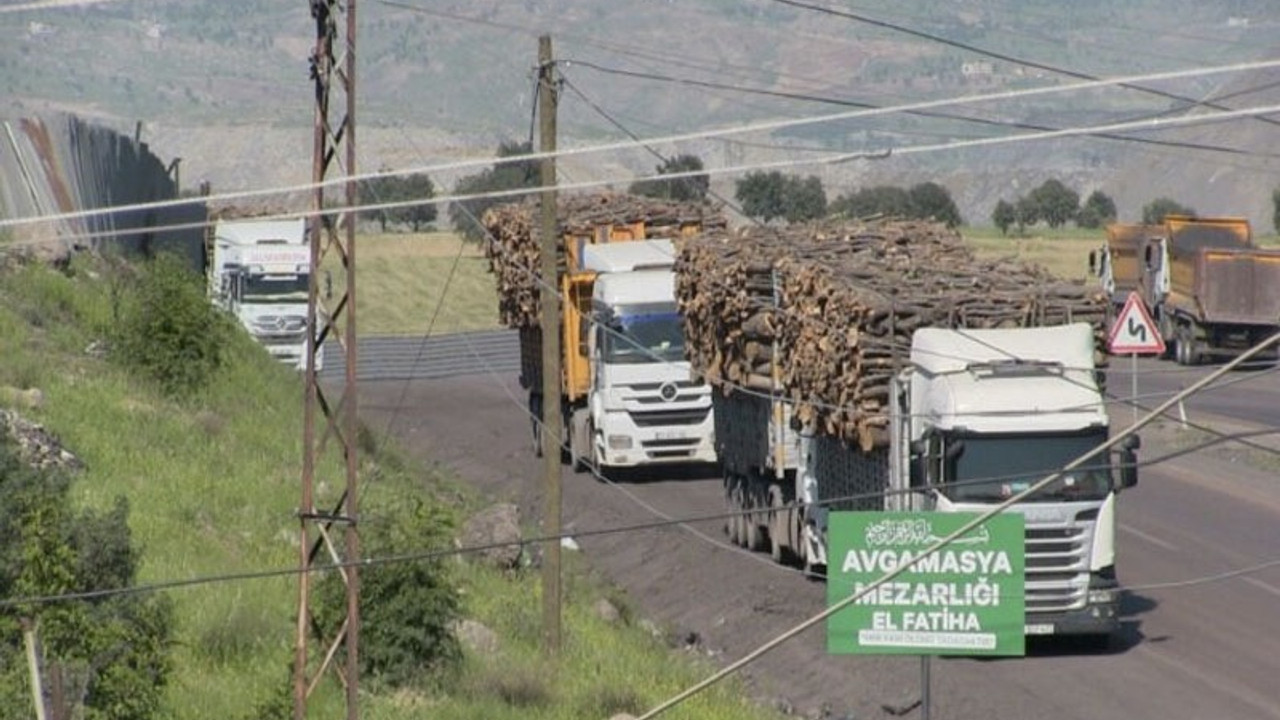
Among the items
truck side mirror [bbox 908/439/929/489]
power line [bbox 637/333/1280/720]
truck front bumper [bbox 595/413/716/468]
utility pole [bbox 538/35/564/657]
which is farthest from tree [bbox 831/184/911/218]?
power line [bbox 637/333/1280/720]

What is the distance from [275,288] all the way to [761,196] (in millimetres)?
51708

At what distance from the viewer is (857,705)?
23.7 m

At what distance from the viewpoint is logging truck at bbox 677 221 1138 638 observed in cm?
2400

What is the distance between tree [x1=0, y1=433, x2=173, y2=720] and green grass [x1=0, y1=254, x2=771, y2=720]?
2.72ft

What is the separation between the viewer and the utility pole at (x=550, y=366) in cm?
2598

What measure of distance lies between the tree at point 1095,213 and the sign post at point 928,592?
11407 centimetres

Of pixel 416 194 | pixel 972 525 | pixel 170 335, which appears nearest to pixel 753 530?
pixel 170 335

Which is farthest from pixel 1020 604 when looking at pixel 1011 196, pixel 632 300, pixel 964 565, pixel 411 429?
pixel 1011 196

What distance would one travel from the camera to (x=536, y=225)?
4369 centimetres

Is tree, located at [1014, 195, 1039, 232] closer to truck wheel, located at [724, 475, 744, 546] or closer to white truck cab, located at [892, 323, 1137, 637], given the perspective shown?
truck wheel, located at [724, 475, 744, 546]

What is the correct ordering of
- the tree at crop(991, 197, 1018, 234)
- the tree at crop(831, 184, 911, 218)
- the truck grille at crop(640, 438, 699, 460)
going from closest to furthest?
the truck grille at crop(640, 438, 699, 460) → the tree at crop(831, 184, 911, 218) → the tree at crop(991, 197, 1018, 234)

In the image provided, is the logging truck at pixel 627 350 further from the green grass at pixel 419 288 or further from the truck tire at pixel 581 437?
the green grass at pixel 419 288

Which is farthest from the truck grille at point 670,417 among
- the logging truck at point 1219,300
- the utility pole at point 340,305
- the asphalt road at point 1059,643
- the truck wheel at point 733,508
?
the logging truck at point 1219,300

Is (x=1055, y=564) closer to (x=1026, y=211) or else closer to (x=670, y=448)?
(x=670, y=448)
